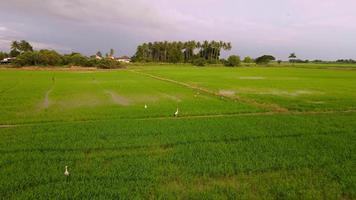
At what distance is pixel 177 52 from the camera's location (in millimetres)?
104375

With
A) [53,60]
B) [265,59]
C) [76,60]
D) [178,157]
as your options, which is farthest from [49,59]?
[265,59]

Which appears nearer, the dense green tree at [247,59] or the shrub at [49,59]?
the shrub at [49,59]

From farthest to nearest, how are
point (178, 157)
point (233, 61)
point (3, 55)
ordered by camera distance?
1. point (3, 55)
2. point (233, 61)
3. point (178, 157)

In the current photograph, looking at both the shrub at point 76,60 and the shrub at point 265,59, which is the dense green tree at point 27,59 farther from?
the shrub at point 265,59

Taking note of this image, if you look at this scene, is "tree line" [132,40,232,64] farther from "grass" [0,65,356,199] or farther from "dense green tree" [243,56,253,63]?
"grass" [0,65,356,199]

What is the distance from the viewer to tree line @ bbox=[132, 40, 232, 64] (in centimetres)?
10481

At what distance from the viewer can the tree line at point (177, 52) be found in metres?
105

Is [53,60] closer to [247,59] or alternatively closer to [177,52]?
[177,52]

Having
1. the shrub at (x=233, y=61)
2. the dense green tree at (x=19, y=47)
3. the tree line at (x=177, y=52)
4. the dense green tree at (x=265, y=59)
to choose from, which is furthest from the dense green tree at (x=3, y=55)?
the dense green tree at (x=265, y=59)

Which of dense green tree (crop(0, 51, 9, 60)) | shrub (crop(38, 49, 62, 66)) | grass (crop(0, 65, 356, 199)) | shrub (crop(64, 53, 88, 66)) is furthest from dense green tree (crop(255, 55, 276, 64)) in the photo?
grass (crop(0, 65, 356, 199))

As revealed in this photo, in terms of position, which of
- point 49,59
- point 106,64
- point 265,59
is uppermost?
point 265,59

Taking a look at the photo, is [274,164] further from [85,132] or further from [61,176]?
[85,132]

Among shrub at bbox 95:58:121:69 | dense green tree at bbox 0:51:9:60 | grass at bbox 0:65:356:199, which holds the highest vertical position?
dense green tree at bbox 0:51:9:60

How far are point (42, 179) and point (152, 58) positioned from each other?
361ft
